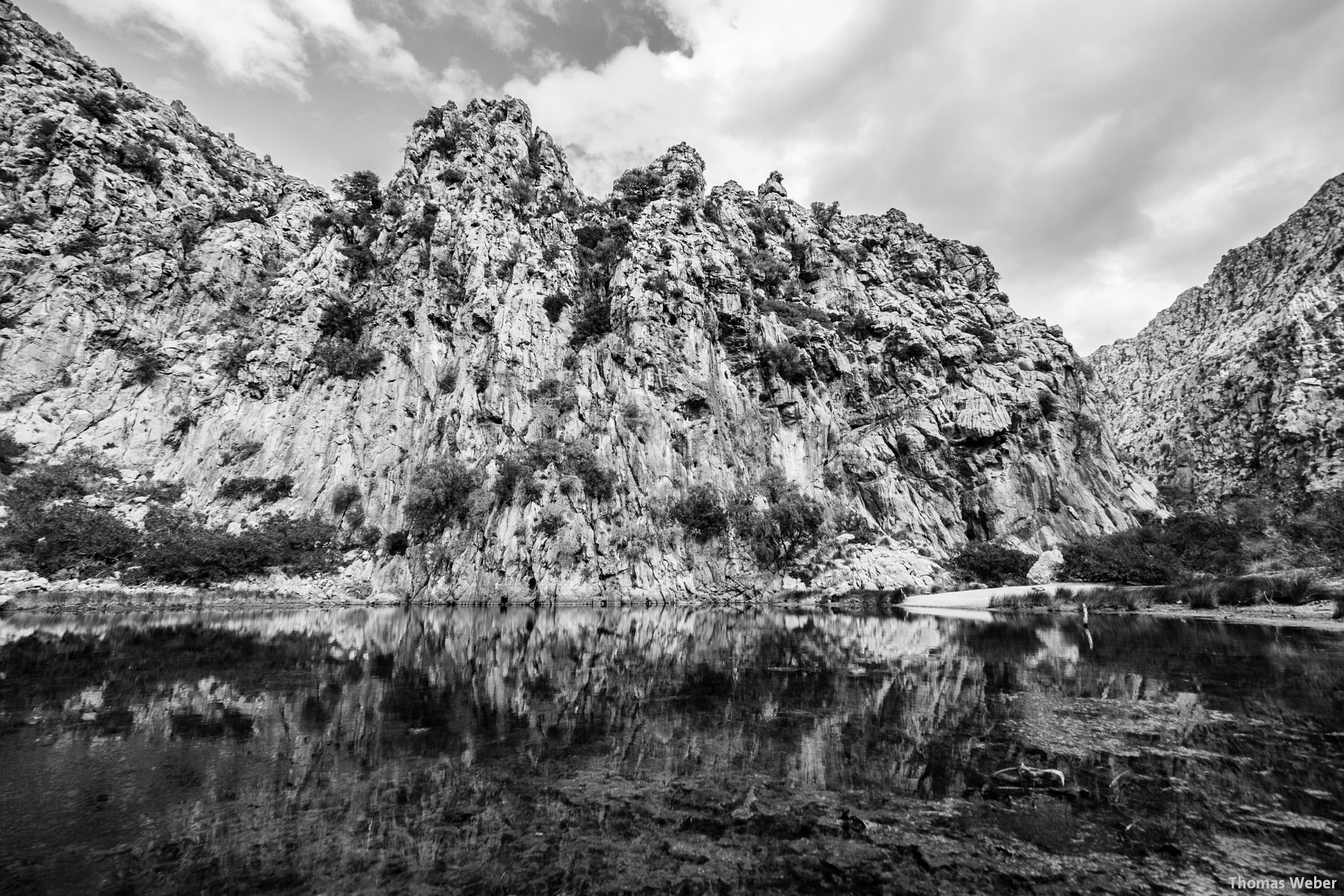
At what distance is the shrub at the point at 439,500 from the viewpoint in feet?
168

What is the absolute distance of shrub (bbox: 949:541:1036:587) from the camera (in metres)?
50.5

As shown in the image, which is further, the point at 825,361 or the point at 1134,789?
the point at 825,361

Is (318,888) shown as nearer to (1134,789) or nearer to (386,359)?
(1134,789)

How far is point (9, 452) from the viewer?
43.8m

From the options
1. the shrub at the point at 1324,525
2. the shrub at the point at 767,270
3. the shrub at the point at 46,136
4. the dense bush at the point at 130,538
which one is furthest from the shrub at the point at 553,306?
the shrub at the point at 1324,525

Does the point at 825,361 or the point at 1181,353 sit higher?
the point at 1181,353

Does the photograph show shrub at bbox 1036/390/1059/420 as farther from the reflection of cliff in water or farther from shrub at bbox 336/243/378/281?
shrub at bbox 336/243/378/281

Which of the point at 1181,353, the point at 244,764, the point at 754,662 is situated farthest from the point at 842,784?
the point at 1181,353

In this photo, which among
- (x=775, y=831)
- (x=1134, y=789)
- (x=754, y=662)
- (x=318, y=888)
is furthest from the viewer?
(x=754, y=662)

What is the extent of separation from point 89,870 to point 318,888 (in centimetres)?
222

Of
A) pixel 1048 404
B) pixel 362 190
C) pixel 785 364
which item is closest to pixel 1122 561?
pixel 1048 404

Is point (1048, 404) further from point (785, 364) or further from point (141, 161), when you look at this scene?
point (141, 161)

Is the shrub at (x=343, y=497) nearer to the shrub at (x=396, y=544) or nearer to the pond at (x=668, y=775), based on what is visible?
the shrub at (x=396, y=544)

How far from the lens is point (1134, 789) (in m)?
7.45
